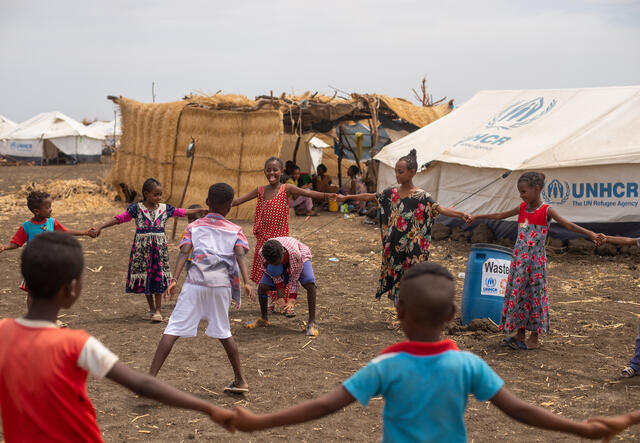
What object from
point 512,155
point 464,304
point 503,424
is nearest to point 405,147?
point 512,155

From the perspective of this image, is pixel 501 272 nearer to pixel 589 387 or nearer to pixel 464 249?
pixel 589 387

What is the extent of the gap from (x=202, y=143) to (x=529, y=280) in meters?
12.4

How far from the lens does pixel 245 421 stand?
2.36 meters

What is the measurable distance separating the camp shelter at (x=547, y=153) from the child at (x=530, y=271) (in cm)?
553

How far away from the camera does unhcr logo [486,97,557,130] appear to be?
1304cm

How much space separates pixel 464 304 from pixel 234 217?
10.2 meters

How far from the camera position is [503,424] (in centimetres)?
428

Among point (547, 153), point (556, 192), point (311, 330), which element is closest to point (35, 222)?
point (311, 330)

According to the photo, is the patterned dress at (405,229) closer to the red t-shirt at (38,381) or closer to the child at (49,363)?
the child at (49,363)

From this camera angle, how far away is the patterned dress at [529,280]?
583 centimetres

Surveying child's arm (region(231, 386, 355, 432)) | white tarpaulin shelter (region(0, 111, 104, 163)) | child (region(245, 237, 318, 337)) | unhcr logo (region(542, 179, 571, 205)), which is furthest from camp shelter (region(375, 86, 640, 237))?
white tarpaulin shelter (region(0, 111, 104, 163))

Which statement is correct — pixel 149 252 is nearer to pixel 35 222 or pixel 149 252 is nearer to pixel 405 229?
pixel 35 222

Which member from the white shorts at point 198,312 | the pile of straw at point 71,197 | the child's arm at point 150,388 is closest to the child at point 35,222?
the white shorts at point 198,312

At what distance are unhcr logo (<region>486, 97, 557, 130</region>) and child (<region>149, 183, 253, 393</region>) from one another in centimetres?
974
